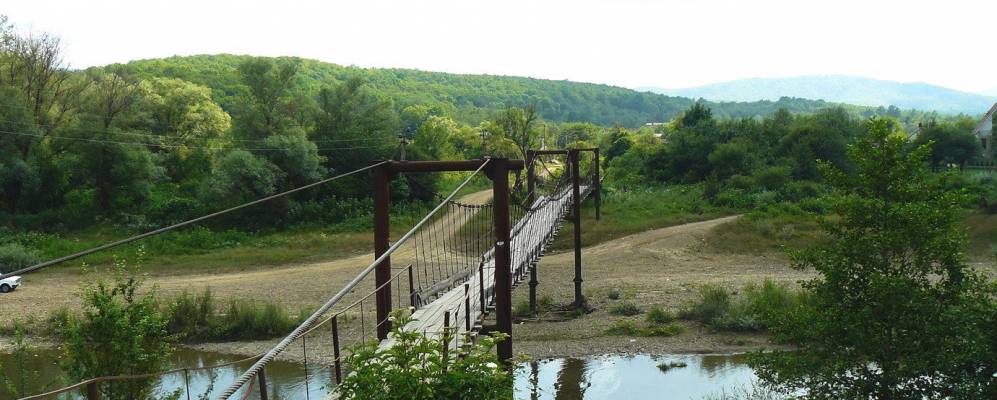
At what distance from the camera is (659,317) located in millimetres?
15797

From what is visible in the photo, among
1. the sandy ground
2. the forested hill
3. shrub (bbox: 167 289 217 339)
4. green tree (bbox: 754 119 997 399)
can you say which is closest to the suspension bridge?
the sandy ground

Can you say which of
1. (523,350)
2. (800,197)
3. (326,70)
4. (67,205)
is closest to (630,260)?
(523,350)

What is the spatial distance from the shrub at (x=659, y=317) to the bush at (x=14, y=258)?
15870 mm

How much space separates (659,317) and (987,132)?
28576 mm

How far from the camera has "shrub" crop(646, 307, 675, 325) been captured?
51.6 feet

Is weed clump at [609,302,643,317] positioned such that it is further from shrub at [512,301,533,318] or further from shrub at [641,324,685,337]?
shrub at [512,301,533,318]

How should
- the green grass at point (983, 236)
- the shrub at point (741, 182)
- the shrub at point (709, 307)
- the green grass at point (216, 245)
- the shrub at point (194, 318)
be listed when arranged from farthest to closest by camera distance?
1. the shrub at point (741, 182)
2. the green grass at point (216, 245)
3. the green grass at point (983, 236)
4. the shrub at point (194, 318)
5. the shrub at point (709, 307)

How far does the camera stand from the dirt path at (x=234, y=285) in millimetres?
17781

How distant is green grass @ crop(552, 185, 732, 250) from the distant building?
1401 centimetres

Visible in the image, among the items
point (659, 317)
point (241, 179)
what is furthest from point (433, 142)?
point (659, 317)

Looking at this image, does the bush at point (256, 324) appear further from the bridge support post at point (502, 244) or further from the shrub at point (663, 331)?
the bridge support post at point (502, 244)

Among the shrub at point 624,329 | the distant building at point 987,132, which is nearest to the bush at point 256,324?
the shrub at point 624,329

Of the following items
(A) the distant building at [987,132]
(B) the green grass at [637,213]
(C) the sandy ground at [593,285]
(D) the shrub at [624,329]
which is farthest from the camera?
(A) the distant building at [987,132]

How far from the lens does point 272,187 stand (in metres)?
25.3
